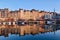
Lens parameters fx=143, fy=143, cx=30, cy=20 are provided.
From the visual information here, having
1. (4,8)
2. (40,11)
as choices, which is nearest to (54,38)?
(40,11)

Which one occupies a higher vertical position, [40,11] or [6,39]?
[40,11]

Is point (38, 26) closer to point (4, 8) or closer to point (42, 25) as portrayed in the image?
point (42, 25)

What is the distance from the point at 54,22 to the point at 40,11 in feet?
1.44

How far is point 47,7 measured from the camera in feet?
11.5

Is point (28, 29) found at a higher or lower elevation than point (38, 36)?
higher

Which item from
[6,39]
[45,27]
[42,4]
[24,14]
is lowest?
[6,39]

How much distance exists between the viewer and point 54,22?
351 centimetres

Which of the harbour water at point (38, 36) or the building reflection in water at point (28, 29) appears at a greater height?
the building reflection in water at point (28, 29)

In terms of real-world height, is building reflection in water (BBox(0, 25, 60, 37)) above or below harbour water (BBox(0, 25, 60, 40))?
above

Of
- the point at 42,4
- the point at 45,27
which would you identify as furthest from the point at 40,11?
the point at 45,27

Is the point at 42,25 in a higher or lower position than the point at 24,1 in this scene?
lower

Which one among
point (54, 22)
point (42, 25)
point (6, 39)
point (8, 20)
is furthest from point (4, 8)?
point (54, 22)

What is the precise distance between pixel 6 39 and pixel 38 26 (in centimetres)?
84

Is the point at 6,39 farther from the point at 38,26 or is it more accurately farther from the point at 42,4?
the point at 42,4
